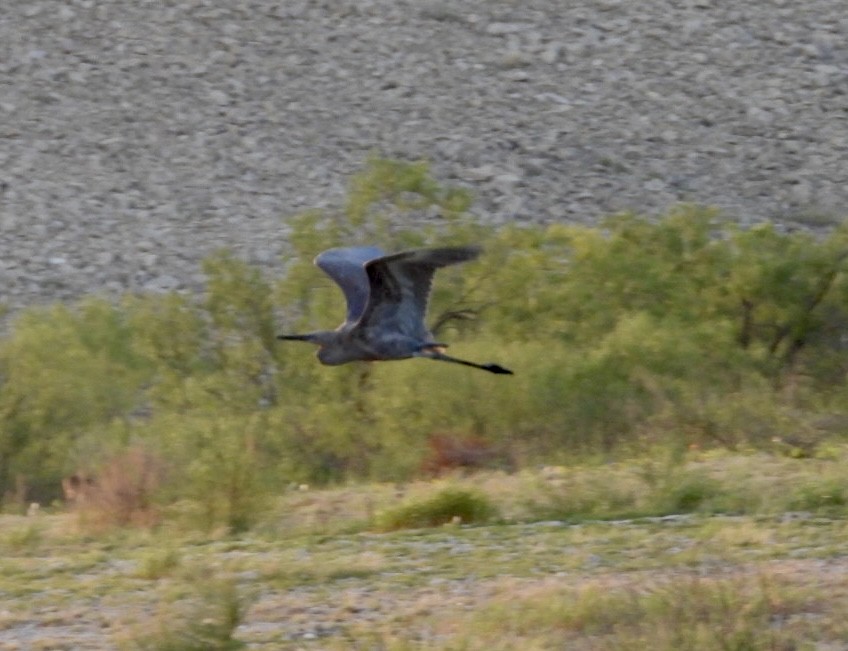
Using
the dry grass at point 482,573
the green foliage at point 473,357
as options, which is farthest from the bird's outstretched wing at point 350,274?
the green foliage at point 473,357

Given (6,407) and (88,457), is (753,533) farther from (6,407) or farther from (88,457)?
(6,407)

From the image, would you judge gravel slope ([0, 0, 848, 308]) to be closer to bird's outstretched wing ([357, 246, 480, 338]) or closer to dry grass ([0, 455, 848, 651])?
dry grass ([0, 455, 848, 651])

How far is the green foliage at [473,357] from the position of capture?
18.9 metres

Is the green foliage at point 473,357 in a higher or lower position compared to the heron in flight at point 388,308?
lower

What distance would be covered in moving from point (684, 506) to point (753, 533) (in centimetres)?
185

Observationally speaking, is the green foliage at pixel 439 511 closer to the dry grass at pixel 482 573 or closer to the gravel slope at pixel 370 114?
the dry grass at pixel 482 573

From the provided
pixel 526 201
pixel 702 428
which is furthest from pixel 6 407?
pixel 526 201

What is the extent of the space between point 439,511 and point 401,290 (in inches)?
99.9

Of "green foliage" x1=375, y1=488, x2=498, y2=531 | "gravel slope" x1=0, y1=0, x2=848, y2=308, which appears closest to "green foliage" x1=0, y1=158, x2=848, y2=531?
"green foliage" x1=375, y1=488, x2=498, y2=531

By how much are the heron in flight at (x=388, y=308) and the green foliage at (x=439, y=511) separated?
1.36 metres

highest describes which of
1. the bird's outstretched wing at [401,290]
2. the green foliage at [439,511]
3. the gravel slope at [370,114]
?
the bird's outstretched wing at [401,290]

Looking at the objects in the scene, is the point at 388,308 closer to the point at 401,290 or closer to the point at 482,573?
the point at 401,290

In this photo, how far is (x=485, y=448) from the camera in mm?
18719

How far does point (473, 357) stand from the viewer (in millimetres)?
19719
